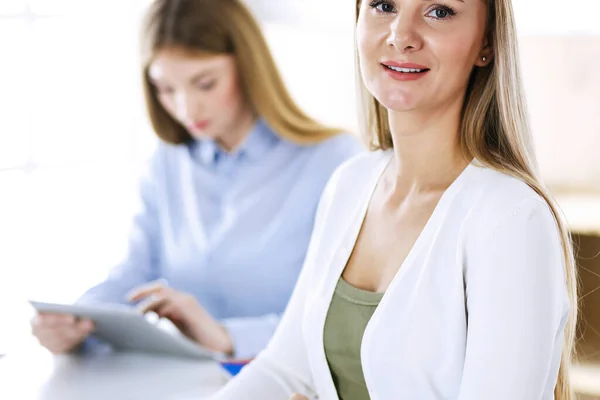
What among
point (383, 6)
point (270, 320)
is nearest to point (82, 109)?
point (270, 320)

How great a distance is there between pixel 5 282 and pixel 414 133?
2.24m

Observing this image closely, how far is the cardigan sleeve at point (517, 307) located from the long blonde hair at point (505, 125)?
7 cm

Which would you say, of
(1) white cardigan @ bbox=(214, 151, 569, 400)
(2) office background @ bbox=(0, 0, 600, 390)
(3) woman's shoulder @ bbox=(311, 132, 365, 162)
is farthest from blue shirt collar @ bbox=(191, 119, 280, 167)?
(1) white cardigan @ bbox=(214, 151, 569, 400)

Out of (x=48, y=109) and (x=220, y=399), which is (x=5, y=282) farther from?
(x=220, y=399)

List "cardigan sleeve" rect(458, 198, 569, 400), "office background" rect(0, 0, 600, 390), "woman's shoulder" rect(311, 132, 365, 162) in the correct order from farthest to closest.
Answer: "office background" rect(0, 0, 600, 390) < "woman's shoulder" rect(311, 132, 365, 162) < "cardigan sleeve" rect(458, 198, 569, 400)

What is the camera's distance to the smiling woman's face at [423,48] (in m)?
1.09

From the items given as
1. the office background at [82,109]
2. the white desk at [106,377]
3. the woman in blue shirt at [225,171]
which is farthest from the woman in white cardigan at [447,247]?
the office background at [82,109]

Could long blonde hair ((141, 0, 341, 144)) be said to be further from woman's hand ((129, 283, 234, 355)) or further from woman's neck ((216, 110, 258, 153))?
woman's hand ((129, 283, 234, 355))

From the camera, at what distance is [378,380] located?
43.9 inches

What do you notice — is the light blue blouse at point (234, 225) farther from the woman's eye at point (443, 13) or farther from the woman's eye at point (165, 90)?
the woman's eye at point (443, 13)

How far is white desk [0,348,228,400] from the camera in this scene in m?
1.44

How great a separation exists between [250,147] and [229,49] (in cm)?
24

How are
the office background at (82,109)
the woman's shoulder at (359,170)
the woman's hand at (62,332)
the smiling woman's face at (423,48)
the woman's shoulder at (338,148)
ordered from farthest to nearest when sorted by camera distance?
the office background at (82,109) < the woman's shoulder at (338,148) < the woman's hand at (62,332) < the woman's shoulder at (359,170) < the smiling woman's face at (423,48)

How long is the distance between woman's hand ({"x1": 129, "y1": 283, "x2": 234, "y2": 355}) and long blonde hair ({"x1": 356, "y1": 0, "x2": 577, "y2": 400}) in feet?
2.69
